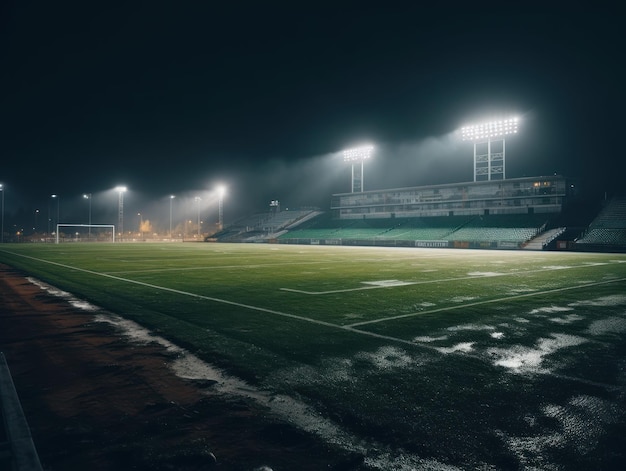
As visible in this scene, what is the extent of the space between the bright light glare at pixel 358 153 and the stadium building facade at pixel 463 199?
28.2 ft

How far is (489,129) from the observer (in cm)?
5169

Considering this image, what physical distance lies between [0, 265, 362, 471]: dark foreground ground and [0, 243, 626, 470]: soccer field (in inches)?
13.9

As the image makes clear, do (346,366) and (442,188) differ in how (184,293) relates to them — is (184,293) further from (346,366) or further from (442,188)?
(442,188)

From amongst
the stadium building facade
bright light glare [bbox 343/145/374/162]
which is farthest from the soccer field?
bright light glare [bbox 343/145/374/162]

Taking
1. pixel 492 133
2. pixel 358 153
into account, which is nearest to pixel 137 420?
pixel 492 133

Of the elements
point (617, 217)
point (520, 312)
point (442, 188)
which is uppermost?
point (442, 188)

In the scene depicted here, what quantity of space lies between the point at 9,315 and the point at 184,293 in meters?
4.34

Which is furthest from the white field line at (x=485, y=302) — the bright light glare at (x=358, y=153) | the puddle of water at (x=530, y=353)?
the bright light glare at (x=358, y=153)

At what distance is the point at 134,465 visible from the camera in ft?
10.4

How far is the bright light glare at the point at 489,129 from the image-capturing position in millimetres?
49750

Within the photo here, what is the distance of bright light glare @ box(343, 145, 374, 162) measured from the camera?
64906 mm

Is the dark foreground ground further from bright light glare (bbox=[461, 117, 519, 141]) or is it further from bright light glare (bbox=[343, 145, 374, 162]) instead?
bright light glare (bbox=[343, 145, 374, 162])

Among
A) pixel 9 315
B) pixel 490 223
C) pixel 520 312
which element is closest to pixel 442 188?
pixel 490 223

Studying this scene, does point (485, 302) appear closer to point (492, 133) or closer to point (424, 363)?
point (424, 363)
